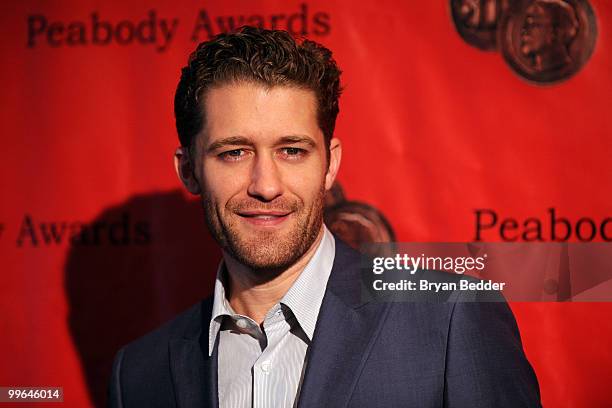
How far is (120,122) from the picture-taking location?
83.0 inches

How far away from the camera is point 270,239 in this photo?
5.08ft

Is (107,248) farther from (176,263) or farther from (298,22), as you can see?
(298,22)

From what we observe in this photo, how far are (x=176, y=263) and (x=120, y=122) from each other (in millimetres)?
448

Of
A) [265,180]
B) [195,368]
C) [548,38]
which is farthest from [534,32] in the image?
[195,368]

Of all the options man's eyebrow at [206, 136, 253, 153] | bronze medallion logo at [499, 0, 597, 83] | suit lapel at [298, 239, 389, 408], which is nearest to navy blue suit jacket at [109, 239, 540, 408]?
suit lapel at [298, 239, 389, 408]

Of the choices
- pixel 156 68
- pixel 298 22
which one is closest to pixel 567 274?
pixel 298 22

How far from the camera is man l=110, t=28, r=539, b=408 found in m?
1.44

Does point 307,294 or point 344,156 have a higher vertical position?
point 344,156

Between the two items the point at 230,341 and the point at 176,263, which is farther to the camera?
the point at 176,263

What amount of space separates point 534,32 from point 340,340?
3.35 feet

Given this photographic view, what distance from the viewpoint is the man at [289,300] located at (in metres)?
1.44

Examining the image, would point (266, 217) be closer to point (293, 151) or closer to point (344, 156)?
point (293, 151)

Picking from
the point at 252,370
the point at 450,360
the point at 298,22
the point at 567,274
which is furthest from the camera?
the point at 298,22

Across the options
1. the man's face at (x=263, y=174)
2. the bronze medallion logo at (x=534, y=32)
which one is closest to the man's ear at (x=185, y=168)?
the man's face at (x=263, y=174)
